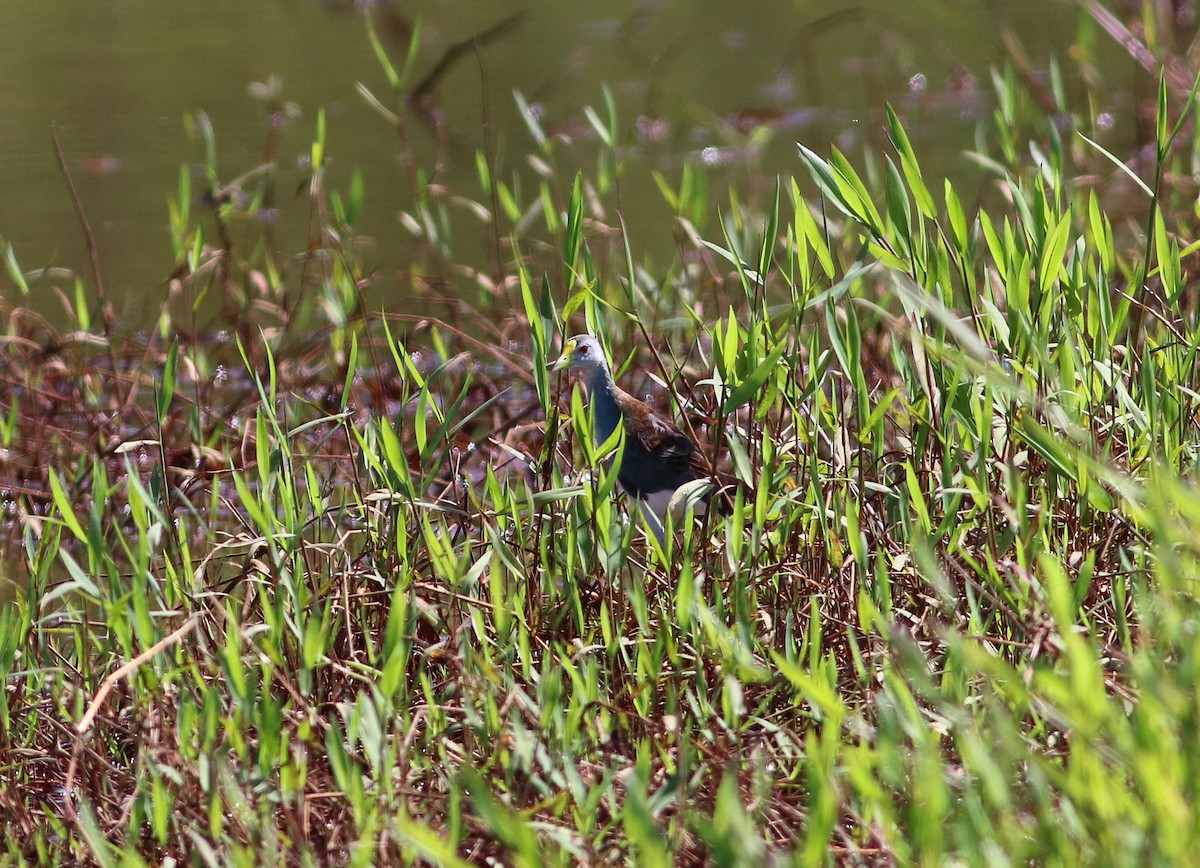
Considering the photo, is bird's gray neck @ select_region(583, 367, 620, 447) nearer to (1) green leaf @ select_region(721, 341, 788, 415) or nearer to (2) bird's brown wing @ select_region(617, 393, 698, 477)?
(2) bird's brown wing @ select_region(617, 393, 698, 477)

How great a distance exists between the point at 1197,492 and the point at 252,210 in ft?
12.4

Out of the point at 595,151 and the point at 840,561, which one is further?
the point at 595,151

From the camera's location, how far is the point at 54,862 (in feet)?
8.53

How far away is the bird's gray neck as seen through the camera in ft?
13.2

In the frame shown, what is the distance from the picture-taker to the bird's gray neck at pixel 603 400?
13.2 feet

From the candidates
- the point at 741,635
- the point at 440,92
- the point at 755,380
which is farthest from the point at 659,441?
the point at 440,92

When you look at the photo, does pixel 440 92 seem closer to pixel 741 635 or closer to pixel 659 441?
pixel 659 441

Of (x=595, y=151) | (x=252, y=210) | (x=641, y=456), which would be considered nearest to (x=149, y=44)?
(x=595, y=151)

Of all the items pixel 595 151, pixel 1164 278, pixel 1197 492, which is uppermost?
pixel 1197 492

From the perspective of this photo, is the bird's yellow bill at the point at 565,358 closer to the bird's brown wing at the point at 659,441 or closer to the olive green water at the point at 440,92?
Answer: the bird's brown wing at the point at 659,441

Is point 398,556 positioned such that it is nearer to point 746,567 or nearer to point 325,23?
point 746,567

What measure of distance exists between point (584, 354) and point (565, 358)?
0.13 metres

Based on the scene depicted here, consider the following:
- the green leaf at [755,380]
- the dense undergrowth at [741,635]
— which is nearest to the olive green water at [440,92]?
the dense undergrowth at [741,635]

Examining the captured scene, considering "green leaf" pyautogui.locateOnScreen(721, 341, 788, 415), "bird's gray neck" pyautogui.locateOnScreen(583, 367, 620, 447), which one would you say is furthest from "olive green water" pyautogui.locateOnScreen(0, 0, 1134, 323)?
"green leaf" pyautogui.locateOnScreen(721, 341, 788, 415)
